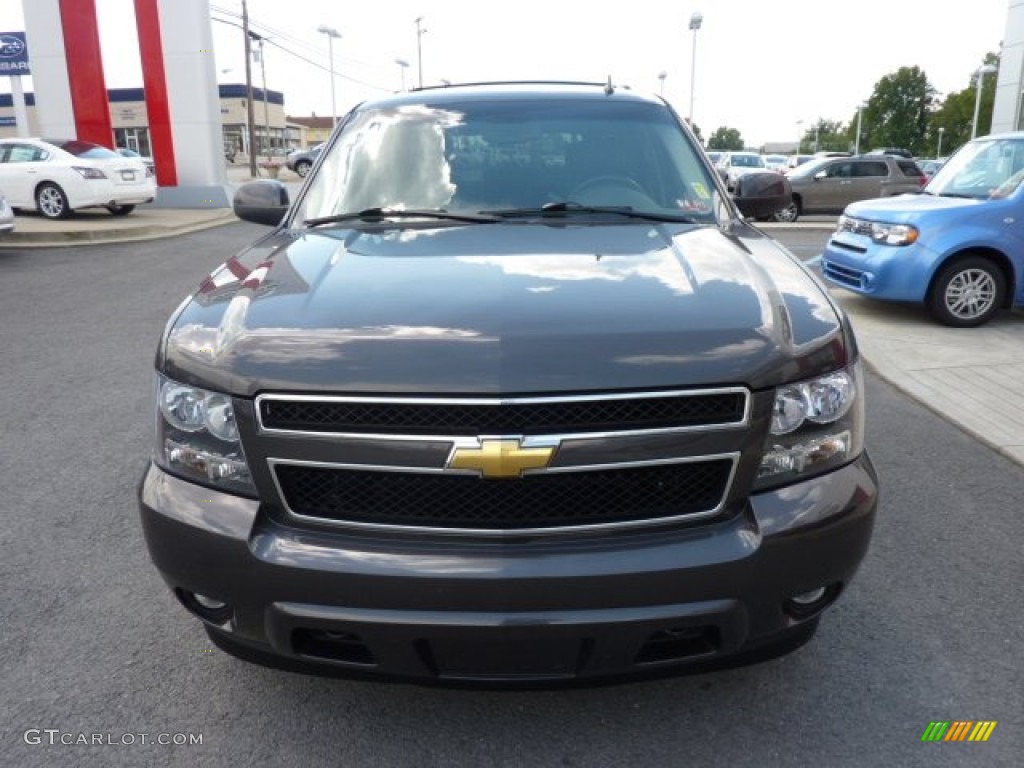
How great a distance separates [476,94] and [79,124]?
18.6 metres

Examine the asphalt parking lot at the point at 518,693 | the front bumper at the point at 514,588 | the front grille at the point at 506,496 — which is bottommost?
the asphalt parking lot at the point at 518,693

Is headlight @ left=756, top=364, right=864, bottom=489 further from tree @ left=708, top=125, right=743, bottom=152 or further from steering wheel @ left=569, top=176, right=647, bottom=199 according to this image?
tree @ left=708, top=125, right=743, bottom=152

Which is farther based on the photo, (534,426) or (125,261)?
(125,261)

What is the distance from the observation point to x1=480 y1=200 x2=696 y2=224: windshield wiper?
322 cm

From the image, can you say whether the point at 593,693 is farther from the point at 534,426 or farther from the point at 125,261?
the point at 125,261

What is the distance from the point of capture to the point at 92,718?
99.3 inches

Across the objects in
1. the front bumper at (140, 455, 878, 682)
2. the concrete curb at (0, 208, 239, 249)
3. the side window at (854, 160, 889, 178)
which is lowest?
the concrete curb at (0, 208, 239, 249)

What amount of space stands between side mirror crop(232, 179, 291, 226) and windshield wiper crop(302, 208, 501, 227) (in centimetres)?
69

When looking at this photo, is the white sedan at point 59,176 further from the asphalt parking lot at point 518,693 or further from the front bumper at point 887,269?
the asphalt parking lot at point 518,693

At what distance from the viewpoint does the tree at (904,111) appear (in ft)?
325

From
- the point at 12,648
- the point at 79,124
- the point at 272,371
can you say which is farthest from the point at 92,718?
the point at 79,124

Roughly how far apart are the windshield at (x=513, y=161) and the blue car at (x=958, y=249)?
495 centimetres

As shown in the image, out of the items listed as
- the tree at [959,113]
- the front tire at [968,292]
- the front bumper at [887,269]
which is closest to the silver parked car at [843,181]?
the front bumper at [887,269]

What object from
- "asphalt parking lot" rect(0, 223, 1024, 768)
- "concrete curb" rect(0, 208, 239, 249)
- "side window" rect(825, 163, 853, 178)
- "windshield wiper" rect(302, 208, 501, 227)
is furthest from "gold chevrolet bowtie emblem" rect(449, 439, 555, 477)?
"side window" rect(825, 163, 853, 178)
